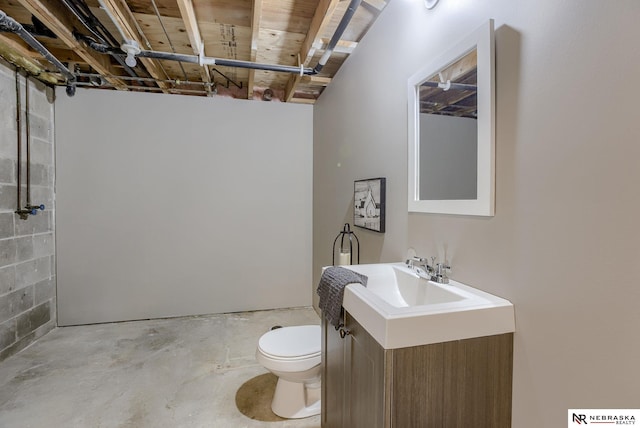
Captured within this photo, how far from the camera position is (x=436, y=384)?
3.23 ft

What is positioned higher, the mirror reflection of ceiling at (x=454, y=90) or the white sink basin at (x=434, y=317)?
the mirror reflection of ceiling at (x=454, y=90)

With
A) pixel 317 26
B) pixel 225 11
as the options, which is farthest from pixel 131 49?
pixel 317 26

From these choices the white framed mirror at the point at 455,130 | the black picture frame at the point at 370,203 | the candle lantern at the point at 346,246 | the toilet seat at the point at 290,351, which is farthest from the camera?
the candle lantern at the point at 346,246

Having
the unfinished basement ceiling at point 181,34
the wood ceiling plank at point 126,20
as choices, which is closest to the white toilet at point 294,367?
the unfinished basement ceiling at point 181,34

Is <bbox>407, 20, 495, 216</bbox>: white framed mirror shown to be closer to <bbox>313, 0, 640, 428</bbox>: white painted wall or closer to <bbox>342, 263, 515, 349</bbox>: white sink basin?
<bbox>313, 0, 640, 428</bbox>: white painted wall

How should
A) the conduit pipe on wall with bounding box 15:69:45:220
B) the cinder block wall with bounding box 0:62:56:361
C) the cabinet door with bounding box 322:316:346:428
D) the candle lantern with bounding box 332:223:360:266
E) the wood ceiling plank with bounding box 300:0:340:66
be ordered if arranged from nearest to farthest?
the cabinet door with bounding box 322:316:346:428 → the wood ceiling plank with bounding box 300:0:340:66 → the candle lantern with bounding box 332:223:360:266 → the cinder block wall with bounding box 0:62:56:361 → the conduit pipe on wall with bounding box 15:69:45:220

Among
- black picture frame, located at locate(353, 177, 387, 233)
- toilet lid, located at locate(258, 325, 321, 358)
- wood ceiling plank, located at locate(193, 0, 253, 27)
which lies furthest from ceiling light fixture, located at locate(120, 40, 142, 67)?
toilet lid, located at locate(258, 325, 321, 358)

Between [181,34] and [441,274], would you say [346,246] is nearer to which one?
[441,274]

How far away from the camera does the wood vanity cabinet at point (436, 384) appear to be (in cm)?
95

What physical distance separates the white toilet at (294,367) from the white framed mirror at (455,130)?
104 cm

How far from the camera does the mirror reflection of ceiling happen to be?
49.2 inches

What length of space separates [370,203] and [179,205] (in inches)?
88.7

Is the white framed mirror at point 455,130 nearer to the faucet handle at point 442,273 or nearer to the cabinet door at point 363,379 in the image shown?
the faucet handle at point 442,273

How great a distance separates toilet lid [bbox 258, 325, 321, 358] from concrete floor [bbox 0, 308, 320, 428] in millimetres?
444
